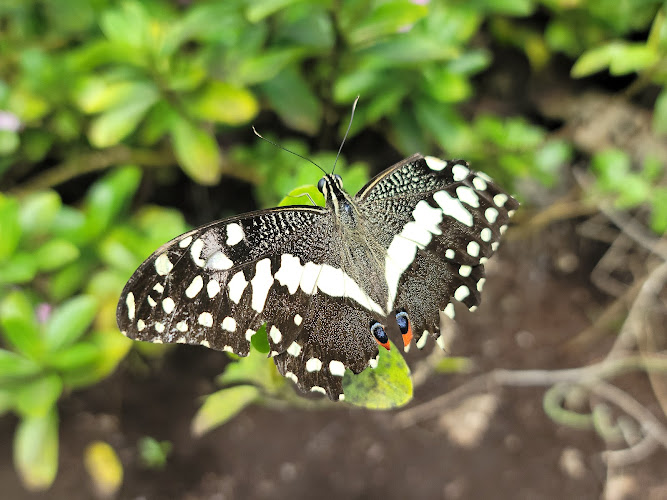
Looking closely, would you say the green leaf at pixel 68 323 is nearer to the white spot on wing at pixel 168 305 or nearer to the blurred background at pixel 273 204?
the blurred background at pixel 273 204

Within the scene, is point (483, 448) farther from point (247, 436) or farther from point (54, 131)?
point (54, 131)

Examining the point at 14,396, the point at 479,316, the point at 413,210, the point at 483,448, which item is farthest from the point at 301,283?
the point at 479,316

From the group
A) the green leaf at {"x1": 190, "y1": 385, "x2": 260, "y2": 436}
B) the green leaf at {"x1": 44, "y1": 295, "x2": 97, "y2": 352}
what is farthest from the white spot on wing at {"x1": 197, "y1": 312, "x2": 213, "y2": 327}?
the green leaf at {"x1": 44, "y1": 295, "x2": 97, "y2": 352}

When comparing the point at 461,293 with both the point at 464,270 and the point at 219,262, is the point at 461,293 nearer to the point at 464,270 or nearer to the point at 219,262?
the point at 464,270

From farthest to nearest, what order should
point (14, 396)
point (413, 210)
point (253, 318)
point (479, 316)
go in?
point (479, 316) → point (14, 396) → point (413, 210) → point (253, 318)

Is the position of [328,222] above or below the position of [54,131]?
above

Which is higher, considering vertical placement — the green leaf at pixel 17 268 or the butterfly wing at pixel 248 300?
the butterfly wing at pixel 248 300

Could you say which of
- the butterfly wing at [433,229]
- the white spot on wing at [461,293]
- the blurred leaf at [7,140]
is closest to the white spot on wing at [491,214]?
the butterfly wing at [433,229]
